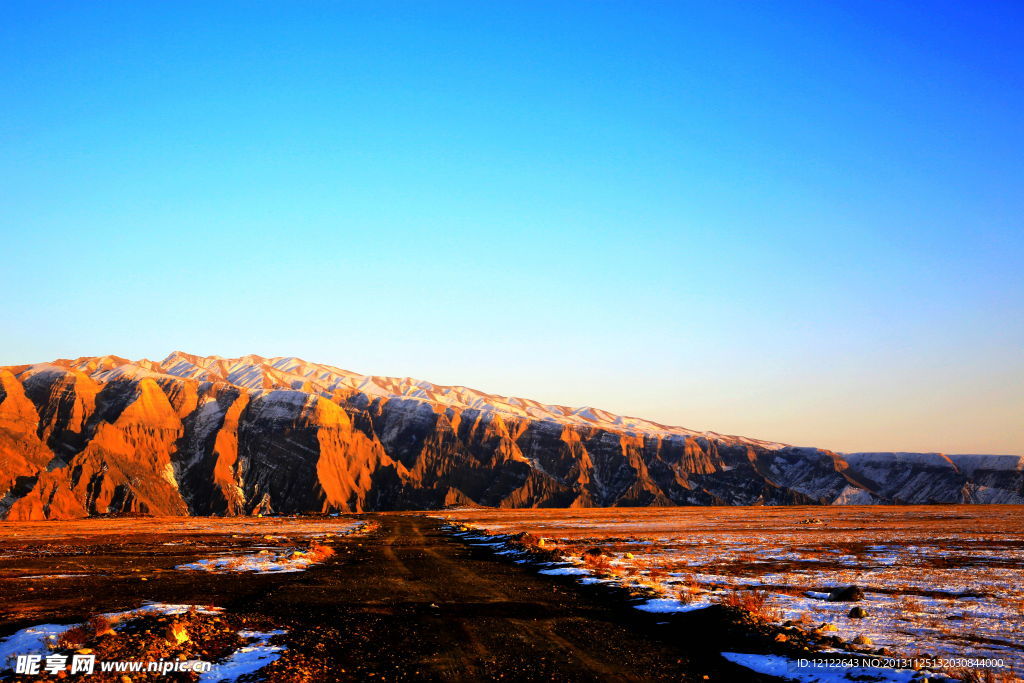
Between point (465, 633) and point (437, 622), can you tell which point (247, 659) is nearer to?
point (465, 633)

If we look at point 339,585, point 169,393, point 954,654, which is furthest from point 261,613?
point 169,393

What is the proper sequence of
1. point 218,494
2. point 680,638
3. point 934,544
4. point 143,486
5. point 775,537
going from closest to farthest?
point 680,638 < point 934,544 < point 775,537 < point 143,486 < point 218,494

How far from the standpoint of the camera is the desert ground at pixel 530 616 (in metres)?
13.2

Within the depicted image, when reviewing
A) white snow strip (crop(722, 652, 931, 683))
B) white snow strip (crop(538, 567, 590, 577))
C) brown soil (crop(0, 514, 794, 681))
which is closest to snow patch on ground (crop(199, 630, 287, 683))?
brown soil (crop(0, 514, 794, 681))

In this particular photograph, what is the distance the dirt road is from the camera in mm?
12945

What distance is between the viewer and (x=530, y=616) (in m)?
18.8

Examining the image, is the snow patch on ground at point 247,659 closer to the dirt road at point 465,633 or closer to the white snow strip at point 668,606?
the dirt road at point 465,633

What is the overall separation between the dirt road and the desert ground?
0.24 ft

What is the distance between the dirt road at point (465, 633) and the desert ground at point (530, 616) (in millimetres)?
73

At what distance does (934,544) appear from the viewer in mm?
43312

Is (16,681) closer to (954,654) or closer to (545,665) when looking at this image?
(545,665)

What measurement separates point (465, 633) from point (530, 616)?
2943mm

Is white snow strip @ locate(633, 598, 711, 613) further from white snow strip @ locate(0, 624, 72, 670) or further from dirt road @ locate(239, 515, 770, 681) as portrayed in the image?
white snow strip @ locate(0, 624, 72, 670)

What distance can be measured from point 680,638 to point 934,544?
37506mm
